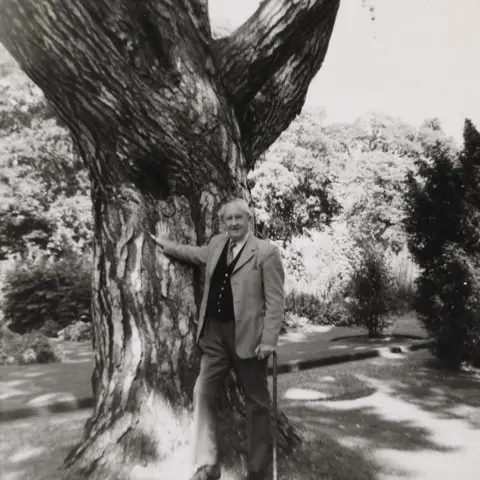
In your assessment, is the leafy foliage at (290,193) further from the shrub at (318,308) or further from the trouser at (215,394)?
the trouser at (215,394)

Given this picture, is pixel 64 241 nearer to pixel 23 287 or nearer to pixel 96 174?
pixel 23 287

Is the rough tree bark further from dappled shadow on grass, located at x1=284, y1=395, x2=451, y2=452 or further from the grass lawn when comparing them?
dappled shadow on grass, located at x1=284, y1=395, x2=451, y2=452

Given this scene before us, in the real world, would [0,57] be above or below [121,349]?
above

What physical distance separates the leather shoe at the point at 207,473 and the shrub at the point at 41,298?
9.90m

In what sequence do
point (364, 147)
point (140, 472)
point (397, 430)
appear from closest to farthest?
1. point (140, 472)
2. point (397, 430)
3. point (364, 147)

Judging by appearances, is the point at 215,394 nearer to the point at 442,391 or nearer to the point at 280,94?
the point at 280,94

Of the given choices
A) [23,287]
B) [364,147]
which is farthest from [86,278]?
[364,147]

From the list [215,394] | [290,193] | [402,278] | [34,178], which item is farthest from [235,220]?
[402,278]

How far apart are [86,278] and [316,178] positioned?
→ 898 centimetres

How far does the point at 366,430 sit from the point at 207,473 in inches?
79.6

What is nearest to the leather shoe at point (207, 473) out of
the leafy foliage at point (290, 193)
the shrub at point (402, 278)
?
the shrub at point (402, 278)

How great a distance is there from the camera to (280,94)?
15.1 feet

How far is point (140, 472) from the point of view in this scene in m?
3.58

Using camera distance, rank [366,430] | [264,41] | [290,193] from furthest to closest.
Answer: [290,193]
[366,430]
[264,41]
